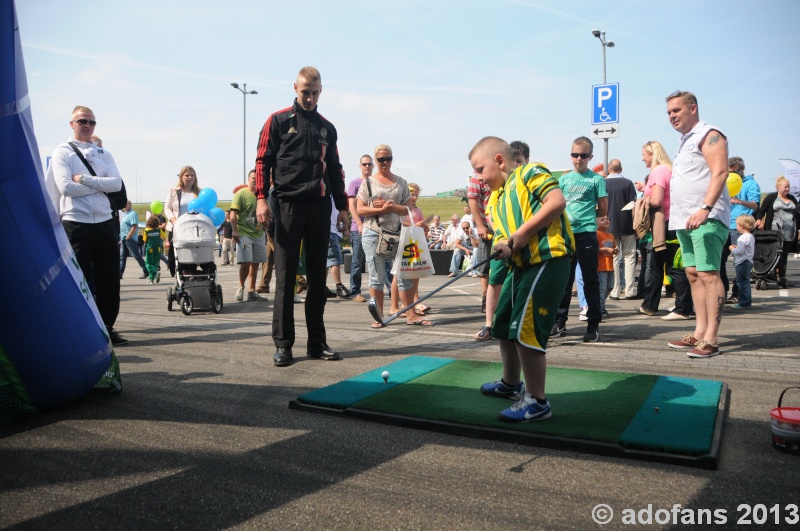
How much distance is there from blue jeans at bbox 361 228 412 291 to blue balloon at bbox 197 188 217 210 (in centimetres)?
260

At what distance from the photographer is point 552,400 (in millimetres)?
4344

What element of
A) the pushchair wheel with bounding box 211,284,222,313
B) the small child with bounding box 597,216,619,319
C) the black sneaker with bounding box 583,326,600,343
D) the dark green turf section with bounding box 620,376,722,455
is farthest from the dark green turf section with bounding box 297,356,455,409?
the pushchair wheel with bounding box 211,284,222,313

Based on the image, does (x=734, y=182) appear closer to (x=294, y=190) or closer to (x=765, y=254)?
(x=765, y=254)

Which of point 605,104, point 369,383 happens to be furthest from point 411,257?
point 605,104

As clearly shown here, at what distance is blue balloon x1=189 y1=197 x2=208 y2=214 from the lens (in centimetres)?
949

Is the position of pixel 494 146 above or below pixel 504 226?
above

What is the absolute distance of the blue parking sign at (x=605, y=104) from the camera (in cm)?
1478

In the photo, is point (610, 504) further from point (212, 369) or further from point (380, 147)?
point (380, 147)

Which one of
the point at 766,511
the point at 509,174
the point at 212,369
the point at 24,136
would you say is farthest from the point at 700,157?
the point at 24,136

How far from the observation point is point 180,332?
7.50 meters

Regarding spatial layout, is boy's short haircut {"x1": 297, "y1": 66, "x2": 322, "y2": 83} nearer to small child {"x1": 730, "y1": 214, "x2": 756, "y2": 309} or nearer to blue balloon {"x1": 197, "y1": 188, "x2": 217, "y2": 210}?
blue balloon {"x1": 197, "y1": 188, "x2": 217, "y2": 210}

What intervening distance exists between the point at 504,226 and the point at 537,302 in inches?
21.1

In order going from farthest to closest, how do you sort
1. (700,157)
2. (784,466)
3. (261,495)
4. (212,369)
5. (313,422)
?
(700,157) < (212,369) < (313,422) < (784,466) < (261,495)

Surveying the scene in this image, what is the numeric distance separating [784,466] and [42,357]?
397 cm
